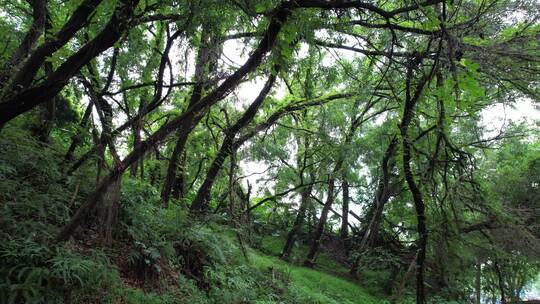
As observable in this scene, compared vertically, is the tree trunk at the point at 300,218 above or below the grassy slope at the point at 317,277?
above

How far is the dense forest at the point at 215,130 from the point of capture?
3.07 metres

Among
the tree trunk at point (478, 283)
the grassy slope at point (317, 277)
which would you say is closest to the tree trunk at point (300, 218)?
the grassy slope at point (317, 277)

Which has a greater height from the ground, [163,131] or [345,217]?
[345,217]

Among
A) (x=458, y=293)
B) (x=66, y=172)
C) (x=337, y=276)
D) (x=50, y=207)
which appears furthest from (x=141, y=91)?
(x=458, y=293)

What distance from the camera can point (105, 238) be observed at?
4230mm

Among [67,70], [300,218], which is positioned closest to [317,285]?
[300,218]

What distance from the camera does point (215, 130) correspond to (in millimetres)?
8336

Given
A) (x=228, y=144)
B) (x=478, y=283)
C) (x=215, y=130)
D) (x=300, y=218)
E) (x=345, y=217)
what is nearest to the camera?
(x=228, y=144)

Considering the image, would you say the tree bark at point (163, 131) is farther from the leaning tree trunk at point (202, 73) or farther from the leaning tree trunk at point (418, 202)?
the leaning tree trunk at point (418, 202)

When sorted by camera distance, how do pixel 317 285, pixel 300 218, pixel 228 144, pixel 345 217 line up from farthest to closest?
pixel 345 217 < pixel 300 218 < pixel 317 285 < pixel 228 144

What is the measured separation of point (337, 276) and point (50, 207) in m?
8.68

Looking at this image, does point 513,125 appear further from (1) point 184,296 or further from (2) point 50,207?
(2) point 50,207

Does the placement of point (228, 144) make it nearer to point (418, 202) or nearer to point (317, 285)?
point (418, 202)

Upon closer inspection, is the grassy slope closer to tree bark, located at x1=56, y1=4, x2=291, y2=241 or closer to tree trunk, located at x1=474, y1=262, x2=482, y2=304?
tree trunk, located at x1=474, y1=262, x2=482, y2=304
